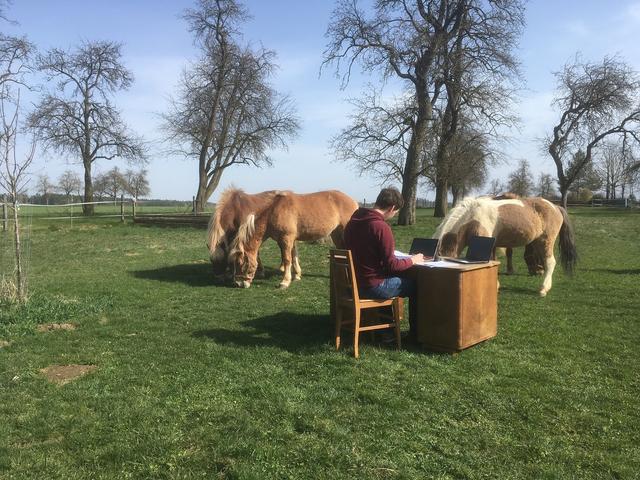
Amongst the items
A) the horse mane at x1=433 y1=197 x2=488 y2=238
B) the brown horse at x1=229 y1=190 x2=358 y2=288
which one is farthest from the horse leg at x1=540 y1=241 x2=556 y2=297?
the brown horse at x1=229 y1=190 x2=358 y2=288

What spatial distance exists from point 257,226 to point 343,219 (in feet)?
7.45

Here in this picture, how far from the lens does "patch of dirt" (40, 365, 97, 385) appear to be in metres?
4.77

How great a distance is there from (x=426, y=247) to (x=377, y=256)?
112cm

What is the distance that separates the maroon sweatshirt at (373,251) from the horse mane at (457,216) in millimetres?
2684

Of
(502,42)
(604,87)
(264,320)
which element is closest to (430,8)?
(502,42)

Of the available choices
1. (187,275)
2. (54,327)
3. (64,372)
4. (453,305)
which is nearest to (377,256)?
(453,305)

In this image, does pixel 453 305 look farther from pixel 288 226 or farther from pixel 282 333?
pixel 288 226

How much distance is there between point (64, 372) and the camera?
498 cm

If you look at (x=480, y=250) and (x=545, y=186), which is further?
(x=545, y=186)

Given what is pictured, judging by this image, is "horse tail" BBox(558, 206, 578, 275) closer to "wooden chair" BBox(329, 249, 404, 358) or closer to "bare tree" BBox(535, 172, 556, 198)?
"wooden chair" BBox(329, 249, 404, 358)

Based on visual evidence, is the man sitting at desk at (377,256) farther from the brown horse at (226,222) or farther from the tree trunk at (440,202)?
the tree trunk at (440,202)

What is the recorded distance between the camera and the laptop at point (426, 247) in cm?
628

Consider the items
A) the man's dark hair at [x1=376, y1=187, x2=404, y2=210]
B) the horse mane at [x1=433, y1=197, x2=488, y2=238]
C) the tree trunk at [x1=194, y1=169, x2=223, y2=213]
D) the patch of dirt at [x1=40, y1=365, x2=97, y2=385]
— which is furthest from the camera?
the tree trunk at [x1=194, y1=169, x2=223, y2=213]

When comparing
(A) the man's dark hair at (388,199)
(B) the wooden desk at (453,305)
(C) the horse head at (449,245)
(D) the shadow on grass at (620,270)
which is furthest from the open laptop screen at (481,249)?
(D) the shadow on grass at (620,270)
